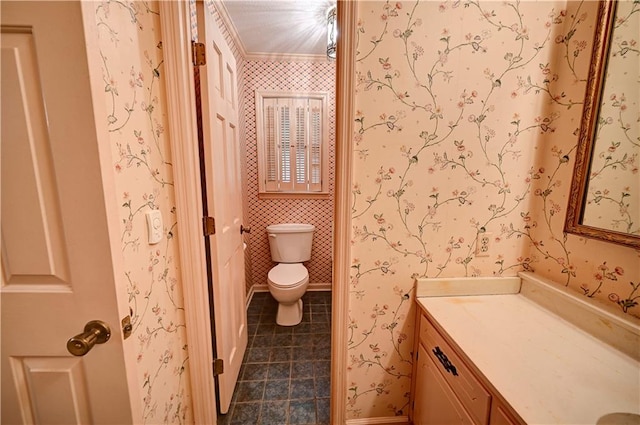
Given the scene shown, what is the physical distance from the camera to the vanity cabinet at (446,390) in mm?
692

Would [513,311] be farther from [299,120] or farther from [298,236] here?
[299,120]

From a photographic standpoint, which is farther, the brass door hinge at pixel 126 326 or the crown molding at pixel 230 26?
the crown molding at pixel 230 26

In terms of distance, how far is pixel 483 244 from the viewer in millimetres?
1124

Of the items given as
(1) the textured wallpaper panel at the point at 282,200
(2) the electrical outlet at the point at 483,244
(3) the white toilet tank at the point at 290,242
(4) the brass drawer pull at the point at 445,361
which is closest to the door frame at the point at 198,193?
(4) the brass drawer pull at the point at 445,361

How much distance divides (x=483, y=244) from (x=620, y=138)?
55 cm

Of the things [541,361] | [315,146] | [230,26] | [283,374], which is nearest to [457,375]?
[541,361]

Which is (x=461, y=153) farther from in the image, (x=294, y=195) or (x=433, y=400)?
(x=294, y=195)

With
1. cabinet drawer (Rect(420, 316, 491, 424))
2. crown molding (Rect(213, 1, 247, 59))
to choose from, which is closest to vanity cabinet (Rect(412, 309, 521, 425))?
cabinet drawer (Rect(420, 316, 491, 424))

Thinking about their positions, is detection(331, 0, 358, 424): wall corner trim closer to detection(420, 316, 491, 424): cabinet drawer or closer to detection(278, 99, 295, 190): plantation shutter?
detection(420, 316, 491, 424): cabinet drawer

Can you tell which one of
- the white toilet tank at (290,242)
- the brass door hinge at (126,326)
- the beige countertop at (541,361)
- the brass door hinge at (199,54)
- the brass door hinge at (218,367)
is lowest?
the brass door hinge at (218,367)

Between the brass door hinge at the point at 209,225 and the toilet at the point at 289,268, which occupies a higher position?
the brass door hinge at the point at 209,225

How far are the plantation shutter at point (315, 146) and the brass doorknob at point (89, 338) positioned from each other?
205 cm

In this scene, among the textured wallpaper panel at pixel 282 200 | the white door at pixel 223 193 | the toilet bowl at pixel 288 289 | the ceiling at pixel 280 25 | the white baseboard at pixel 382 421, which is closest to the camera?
the white door at pixel 223 193

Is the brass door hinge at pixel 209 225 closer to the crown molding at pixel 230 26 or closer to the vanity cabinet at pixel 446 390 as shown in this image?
the vanity cabinet at pixel 446 390
